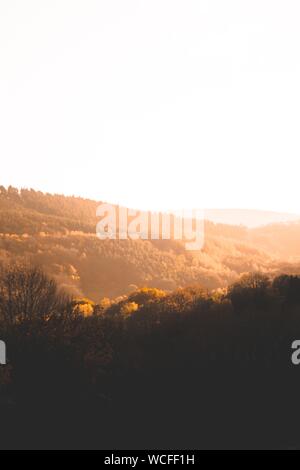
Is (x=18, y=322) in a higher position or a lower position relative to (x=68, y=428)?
higher

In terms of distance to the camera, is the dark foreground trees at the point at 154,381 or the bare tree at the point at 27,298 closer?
the dark foreground trees at the point at 154,381

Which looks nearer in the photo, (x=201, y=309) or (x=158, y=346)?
(x=158, y=346)

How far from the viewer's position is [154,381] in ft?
320

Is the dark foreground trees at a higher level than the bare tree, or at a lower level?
lower

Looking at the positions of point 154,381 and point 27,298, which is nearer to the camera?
point 154,381

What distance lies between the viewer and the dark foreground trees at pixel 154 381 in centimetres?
8681

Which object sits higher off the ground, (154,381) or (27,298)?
(27,298)

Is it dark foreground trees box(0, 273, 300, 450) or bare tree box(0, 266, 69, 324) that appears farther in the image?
bare tree box(0, 266, 69, 324)

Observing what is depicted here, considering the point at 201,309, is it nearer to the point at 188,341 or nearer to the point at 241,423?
the point at 188,341

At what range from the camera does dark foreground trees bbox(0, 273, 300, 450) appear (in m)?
86.8

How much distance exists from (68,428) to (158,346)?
20.7m
